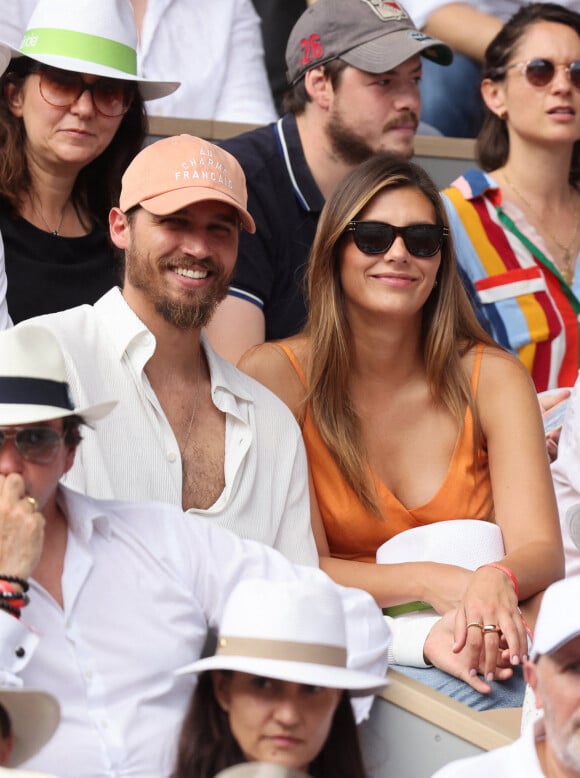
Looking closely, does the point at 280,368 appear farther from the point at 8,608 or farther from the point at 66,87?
the point at 8,608

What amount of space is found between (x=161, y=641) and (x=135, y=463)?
0.59m

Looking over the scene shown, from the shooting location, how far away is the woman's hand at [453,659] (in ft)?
10.5

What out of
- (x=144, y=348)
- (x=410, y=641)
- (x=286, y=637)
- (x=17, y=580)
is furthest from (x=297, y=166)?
(x=286, y=637)

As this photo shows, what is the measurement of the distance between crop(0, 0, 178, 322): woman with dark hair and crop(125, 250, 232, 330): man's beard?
62 cm

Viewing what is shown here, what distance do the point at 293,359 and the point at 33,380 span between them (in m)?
1.34

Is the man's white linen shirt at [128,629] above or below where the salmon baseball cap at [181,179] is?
below

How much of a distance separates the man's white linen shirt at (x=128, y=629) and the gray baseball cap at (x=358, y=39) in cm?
226

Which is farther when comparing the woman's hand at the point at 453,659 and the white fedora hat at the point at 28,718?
the woman's hand at the point at 453,659

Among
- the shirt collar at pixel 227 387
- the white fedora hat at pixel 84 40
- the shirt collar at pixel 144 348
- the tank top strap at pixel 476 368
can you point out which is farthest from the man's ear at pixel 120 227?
the tank top strap at pixel 476 368

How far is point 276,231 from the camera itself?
4445 millimetres

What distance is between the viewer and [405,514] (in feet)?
12.1

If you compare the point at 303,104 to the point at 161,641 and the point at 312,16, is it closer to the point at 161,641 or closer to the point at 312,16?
the point at 312,16

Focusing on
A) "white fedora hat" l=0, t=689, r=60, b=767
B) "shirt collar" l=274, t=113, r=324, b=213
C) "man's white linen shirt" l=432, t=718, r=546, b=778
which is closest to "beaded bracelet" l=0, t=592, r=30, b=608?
"white fedora hat" l=0, t=689, r=60, b=767

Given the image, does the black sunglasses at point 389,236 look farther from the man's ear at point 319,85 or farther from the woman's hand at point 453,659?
the man's ear at point 319,85
